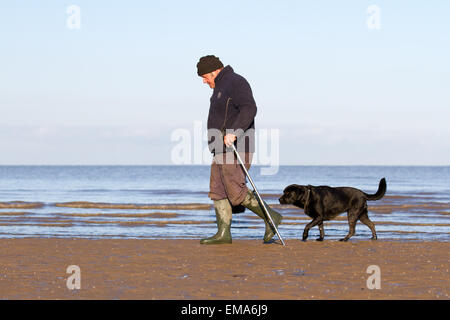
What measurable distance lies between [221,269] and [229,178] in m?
1.64

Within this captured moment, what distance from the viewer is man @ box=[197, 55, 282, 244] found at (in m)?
6.97

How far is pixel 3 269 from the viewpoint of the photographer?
564 centimetres

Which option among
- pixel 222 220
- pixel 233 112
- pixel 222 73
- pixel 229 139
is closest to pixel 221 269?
pixel 229 139

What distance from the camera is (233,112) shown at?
7.10 metres

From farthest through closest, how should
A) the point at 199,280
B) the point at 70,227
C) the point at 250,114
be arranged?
the point at 70,227
the point at 250,114
the point at 199,280

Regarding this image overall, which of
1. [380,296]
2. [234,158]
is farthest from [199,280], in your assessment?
[234,158]

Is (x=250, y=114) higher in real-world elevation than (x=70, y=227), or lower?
higher

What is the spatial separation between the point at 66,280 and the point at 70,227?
705cm

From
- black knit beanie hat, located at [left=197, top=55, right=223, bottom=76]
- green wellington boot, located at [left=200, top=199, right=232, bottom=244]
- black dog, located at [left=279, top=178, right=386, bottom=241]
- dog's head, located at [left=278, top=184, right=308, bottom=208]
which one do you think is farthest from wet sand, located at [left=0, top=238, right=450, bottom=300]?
black knit beanie hat, located at [left=197, top=55, right=223, bottom=76]

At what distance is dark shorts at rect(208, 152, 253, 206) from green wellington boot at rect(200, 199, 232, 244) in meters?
0.09

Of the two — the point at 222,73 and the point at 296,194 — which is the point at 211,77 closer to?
the point at 222,73

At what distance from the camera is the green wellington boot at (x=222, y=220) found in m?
7.31

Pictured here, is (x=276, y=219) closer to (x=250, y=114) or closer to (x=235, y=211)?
(x=235, y=211)
